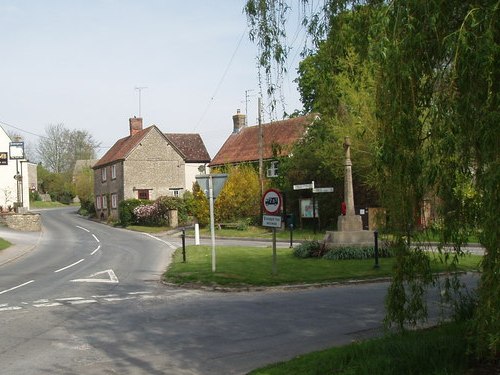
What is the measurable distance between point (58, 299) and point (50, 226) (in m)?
38.6

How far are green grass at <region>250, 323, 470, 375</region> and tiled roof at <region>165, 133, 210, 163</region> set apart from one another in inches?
2268

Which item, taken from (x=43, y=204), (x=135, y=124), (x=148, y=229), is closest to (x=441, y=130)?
(x=148, y=229)

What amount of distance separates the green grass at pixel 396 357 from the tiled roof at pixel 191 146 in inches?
2268

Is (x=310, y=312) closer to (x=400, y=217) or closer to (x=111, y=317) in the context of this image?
(x=111, y=317)

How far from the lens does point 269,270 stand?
18.9m

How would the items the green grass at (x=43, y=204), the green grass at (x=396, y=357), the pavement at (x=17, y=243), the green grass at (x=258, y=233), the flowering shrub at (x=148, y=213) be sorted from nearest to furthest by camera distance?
the green grass at (x=396, y=357)
the pavement at (x=17, y=243)
the green grass at (x=258, y=233)
the flowering shrub at (x=148, y=213)
the green grass at (x=43, y=204)

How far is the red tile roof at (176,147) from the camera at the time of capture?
197 feet

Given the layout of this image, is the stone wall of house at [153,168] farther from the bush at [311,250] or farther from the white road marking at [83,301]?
the white road marking at [83,301]

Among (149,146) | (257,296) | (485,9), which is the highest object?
(149,146)

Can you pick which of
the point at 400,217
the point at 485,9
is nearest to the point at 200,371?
the point at 400,217

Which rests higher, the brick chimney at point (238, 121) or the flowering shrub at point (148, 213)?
the brick chimney at point (238, 121)

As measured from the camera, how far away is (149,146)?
5941 centimetres

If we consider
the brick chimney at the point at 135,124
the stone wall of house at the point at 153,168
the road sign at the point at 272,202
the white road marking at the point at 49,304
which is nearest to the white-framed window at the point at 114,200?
the stone wall of house at the point at 153,168

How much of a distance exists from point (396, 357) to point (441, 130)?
255cm
